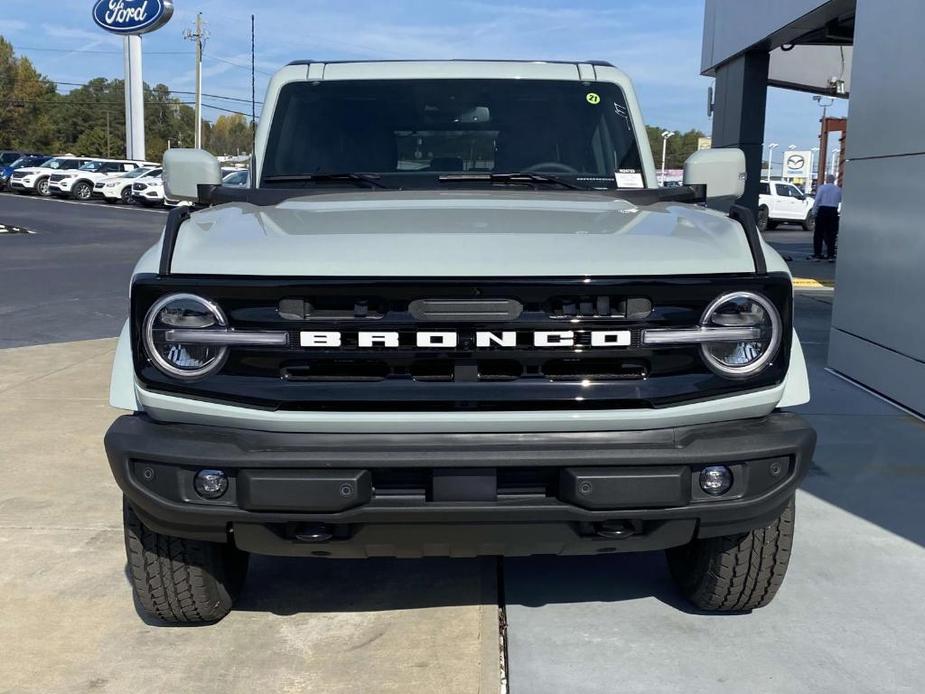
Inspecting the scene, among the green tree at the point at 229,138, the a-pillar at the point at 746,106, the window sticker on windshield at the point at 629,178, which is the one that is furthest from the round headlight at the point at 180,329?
the green tree at the point at 229,138

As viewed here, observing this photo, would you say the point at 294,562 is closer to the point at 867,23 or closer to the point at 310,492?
the point at 310,492

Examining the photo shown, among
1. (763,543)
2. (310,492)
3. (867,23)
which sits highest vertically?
(867,23)

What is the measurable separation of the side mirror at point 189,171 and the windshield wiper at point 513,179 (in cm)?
93

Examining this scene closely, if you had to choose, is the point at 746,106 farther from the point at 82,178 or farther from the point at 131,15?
the point at 131,15

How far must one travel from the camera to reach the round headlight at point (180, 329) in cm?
270

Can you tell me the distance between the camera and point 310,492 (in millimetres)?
2600

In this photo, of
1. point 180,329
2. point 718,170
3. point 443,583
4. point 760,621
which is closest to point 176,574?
point 180,329

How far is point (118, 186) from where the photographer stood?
35.2 m

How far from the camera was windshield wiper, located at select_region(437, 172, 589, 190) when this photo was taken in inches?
153

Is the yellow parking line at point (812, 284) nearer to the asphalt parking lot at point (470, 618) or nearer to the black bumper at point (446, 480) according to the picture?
the asphalt parking lot at point (470, 618)

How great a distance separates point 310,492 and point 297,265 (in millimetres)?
615

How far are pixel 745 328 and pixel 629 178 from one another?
148 cm

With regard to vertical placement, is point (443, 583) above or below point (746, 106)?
below

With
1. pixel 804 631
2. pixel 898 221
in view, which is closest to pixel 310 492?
pixel 804 631
